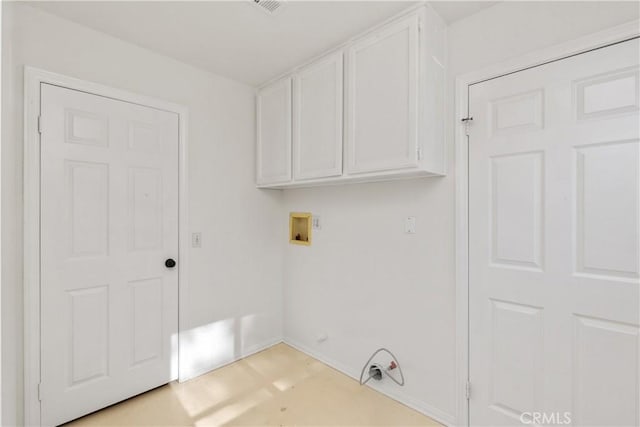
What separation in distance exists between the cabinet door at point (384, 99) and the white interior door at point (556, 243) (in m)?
0.40

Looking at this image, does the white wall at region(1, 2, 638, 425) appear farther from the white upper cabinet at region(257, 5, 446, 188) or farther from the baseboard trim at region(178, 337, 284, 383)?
the white upper cabinet at region(257, 5, 446, 188)

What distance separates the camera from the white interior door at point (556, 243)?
4.48ft

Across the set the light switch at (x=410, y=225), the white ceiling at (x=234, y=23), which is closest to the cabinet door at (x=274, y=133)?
the white ceiling at (x=234, y=23)

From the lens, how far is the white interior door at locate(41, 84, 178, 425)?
1.83 meters

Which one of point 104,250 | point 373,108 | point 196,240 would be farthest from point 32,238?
point 373,108

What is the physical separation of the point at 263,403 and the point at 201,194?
1601 millimetres

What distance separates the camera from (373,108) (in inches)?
75.1

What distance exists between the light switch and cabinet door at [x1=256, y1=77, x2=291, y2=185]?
1.00 metres

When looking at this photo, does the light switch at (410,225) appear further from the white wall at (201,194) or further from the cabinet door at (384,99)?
the white wall at (201,194)

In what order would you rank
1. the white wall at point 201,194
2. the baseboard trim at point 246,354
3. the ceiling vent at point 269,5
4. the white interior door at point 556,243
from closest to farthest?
the white interior door at point 556,243
the white wall at point 201,194
the ceiling vent at point 269,5
the baseboard trim at point 246,354

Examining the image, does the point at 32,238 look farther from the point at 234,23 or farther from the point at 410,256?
the point at 410,256

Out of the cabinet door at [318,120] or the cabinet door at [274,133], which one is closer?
the cabinet door at [318,120]

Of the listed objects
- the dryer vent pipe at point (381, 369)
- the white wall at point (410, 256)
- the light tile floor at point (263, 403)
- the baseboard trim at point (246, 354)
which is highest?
the white wall at point (410, 256)

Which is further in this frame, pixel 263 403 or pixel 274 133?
pixel 274 133
